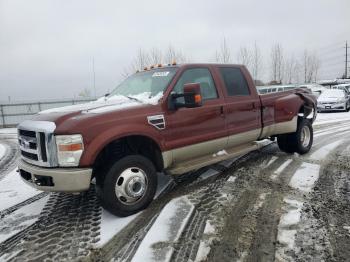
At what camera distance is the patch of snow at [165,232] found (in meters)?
3.18

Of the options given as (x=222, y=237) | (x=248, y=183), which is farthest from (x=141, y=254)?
(x=248, y=183)

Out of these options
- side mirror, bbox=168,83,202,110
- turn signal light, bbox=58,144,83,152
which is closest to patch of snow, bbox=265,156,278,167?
side mirror, bbox=168,83,202,110

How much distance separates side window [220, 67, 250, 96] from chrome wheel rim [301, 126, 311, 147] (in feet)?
7.29

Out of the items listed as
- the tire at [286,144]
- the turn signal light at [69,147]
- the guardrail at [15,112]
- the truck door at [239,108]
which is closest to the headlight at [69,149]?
the turn signal light at [69,147]

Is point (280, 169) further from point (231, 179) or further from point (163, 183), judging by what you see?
point (163, 183)

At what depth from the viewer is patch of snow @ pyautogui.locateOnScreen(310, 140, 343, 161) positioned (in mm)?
6930

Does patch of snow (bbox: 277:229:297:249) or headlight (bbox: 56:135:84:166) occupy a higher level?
headlight (bbox: 56:135:84:166)

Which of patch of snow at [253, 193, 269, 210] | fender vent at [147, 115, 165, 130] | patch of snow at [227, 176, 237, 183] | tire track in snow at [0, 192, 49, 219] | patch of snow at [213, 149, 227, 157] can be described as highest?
fender vent at [147, 115, 165, 130]

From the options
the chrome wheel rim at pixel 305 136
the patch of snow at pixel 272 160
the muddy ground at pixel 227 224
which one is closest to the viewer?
the muddy ground at pixel 227 224

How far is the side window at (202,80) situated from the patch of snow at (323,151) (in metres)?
3.01

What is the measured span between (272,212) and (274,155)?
3347 mm

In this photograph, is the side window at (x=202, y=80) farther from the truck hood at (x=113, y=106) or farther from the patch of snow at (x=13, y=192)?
the patch of snow at (x=13, y=192)

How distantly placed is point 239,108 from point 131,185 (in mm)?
2420

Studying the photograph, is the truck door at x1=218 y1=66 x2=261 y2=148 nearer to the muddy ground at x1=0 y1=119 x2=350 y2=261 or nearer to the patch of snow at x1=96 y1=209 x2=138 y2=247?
the muddy ground at x1=0 y1=119 x2=350 y2=261
